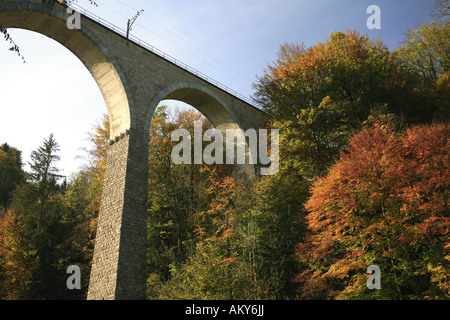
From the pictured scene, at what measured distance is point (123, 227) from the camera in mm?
13547

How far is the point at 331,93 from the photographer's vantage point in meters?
19.0

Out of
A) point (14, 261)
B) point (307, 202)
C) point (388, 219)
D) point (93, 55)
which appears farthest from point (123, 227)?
point (14, 261)

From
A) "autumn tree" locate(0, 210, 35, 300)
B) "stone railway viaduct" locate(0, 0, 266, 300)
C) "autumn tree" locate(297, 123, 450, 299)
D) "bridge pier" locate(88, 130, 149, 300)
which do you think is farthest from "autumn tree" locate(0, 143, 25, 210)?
"autumn tree" locate(297, 123, 450, 299)

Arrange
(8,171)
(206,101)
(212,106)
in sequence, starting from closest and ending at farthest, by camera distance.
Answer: (206,101)
(212,106)
(8,171)

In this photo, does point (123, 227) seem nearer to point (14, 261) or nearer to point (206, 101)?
point (14, 261)

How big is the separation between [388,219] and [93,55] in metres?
14.3

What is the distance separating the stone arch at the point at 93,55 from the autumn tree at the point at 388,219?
954 centimetres

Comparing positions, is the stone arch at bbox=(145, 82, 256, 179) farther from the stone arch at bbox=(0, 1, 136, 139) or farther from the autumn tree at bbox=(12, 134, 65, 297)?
the autumn tree at bbox=(12, 134, 65, 297)

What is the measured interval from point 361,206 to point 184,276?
289 inches

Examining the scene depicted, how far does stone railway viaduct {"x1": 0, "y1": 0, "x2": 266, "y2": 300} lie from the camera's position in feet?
43.3

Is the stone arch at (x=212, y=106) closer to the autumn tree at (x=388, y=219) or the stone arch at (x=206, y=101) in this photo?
the stone arch at (x=206, y=101)

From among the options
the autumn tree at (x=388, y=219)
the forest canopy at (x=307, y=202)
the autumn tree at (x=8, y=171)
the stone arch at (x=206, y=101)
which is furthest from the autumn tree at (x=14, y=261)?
the autumn tree at (x=388, y=219)

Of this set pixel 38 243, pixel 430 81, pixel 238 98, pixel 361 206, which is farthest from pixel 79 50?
pixel 430 81
